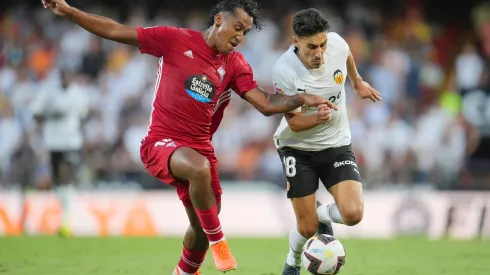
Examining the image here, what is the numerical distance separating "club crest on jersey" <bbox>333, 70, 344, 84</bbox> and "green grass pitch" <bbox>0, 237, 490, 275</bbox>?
7.24ft

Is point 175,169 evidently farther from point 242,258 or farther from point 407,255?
point 407,255

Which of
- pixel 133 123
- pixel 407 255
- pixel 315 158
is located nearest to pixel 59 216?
pixel 133 123

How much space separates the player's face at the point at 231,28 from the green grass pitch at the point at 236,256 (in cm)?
296

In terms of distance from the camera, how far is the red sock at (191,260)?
8.50 m

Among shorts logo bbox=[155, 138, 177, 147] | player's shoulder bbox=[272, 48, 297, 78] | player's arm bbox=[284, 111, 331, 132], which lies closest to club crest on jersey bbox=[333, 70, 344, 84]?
player's shoulder bbox=[272, 48, 297, 78]

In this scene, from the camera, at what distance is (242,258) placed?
11.9 meters

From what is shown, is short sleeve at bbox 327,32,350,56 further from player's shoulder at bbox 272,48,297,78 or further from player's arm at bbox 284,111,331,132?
player's arm at bbox 284,111,331,132

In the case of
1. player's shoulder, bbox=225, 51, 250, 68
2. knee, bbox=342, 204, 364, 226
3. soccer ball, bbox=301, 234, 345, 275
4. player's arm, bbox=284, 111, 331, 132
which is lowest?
soccer ball, bbox=301, 234, 345, 275

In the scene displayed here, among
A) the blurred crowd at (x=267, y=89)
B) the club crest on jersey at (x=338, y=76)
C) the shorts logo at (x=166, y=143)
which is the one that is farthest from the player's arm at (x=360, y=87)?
the blurred crowd at (x=267, y=89)

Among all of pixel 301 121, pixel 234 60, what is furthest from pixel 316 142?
pixel 234 60

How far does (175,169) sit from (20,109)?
10512 millimetres

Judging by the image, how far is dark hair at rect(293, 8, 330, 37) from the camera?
27.7 feet

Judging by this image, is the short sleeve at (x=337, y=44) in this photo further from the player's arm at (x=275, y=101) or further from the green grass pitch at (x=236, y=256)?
the green grass pitch at (x=236, y=256)

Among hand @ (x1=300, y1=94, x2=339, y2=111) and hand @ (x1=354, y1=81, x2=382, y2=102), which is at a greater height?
hand @ (x1=300, y1=94, x2=339, y2=111)
